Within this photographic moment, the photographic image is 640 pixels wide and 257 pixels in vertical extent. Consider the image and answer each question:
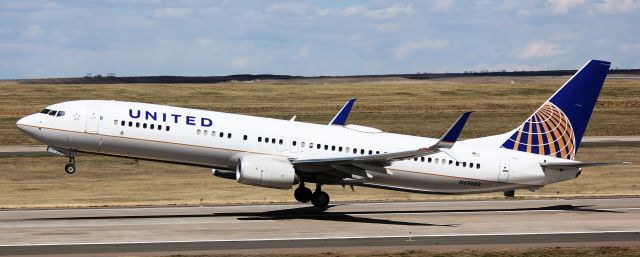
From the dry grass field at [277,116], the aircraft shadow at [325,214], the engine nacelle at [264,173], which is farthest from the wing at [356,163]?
the dry grass field at [277,116]

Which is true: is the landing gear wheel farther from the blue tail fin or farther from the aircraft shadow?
the blue tail fin

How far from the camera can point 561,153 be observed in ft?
160

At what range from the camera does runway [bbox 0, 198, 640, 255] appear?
1427 inches

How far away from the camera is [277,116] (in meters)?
112

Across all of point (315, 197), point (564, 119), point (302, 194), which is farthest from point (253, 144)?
point (564, 119)

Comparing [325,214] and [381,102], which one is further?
[381,102]

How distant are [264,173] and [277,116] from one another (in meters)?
69.1

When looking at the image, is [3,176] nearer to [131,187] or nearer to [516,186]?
[131,187]

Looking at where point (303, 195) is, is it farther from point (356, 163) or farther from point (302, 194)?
point (356, 163)

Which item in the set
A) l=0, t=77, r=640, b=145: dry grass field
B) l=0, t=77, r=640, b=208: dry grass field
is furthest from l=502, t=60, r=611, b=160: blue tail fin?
l=0, t=77, r=640, b=145: dry grass field

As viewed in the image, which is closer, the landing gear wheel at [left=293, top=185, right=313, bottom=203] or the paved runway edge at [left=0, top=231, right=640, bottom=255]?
the paved runway edge at [left=0, top=231, right=640, bottom=255]

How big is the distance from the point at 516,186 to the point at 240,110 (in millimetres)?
72332

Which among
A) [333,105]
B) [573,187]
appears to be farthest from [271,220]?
[333,105]

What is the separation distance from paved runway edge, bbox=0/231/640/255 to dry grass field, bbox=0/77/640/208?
54.5 feet
